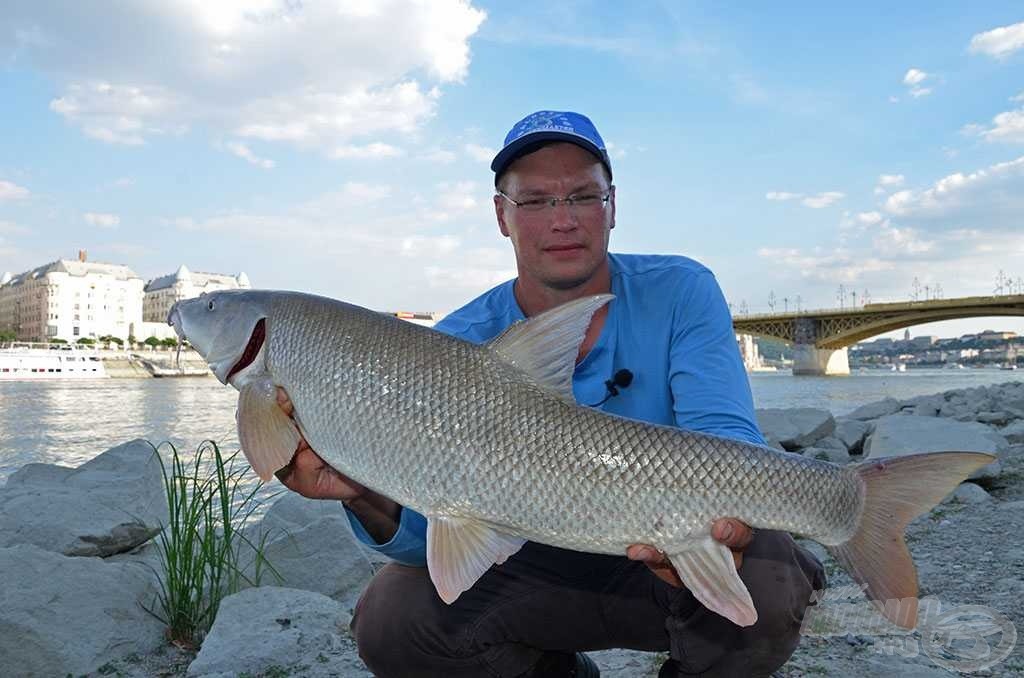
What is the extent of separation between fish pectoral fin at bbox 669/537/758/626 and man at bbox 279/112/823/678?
0.12 m

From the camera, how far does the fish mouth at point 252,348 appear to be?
268 cm

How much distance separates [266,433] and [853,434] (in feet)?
35.7

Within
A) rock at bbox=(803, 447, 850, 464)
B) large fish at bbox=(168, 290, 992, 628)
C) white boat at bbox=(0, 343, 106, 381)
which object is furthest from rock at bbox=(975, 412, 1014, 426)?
white boat at bbox=(0, 343, 106, 381)

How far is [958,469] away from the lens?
7.09 feet

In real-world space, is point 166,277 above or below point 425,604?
above

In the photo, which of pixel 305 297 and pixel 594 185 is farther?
pixel 594 185

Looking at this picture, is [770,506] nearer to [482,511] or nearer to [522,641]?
[482,511]

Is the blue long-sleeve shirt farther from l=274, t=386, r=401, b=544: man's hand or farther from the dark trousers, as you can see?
the dark trousers

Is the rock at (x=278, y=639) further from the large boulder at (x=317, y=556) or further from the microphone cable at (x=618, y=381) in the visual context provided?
the microphone cable at (x=618, y=381)

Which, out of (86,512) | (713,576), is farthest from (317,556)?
(713,576)

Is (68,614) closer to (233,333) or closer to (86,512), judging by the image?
(86,512)

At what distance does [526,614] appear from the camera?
9.08ft

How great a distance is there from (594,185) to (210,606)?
10.1 feet

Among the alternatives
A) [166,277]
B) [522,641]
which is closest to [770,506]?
[522,641]
